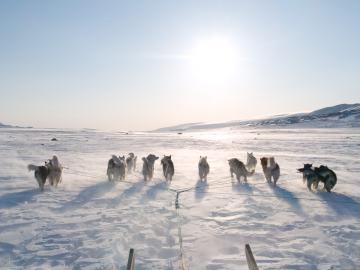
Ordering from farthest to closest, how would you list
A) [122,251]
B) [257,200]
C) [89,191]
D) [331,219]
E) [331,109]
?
[331,109] → [89,191] → [257,200] → [331,219] → [122,251]

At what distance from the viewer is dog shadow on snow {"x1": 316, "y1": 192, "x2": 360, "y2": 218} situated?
8234mm

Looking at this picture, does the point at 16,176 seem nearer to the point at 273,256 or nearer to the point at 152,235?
the point at 152,235

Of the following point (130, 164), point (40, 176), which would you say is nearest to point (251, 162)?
point (130, 164)

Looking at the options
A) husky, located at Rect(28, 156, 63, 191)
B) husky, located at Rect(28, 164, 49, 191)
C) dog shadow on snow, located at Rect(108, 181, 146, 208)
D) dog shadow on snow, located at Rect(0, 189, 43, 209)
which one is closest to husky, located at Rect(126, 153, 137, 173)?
dog shadow on snow, located at Rect(108, 181, 146, 208)

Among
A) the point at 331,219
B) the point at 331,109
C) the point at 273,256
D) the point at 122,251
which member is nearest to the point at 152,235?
the point at 122,251

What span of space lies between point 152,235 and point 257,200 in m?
3.74

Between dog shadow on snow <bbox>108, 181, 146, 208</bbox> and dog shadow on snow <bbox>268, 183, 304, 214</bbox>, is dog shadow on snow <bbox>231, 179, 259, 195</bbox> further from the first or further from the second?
dog shadow on snow <bbox>108, 181, 146, 208</bbox>

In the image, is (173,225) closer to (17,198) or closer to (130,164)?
(17,198)

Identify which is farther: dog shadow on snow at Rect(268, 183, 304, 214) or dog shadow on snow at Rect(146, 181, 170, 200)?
dog shadow on snow at Rect(146, 181, 170, 200)

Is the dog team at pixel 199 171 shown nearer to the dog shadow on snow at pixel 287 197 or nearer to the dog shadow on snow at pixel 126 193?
the dog shadow on snow at pixel 287 197

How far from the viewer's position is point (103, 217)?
7.86 m

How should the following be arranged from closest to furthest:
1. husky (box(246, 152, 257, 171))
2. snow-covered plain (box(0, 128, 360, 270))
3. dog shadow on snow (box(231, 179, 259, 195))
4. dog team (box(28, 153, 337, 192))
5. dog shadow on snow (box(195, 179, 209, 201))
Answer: snow-covered plain (box(0, 128, 360, 270)) → dog shadow on snow (box(195, 179, 209, 201)) → dog team (box(28, 153, 337, 192)) → dog shadow on snow (box(231, 179, 259, 195)) → husky (box(246, 152, 257, 171))

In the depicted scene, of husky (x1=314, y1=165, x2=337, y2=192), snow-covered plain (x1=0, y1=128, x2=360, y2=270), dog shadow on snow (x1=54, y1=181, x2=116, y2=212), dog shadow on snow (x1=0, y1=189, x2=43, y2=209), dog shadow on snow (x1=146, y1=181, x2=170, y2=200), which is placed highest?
husky (x1=314, y1=165, x2=337, y2=192)

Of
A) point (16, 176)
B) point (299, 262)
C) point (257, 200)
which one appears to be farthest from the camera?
point (16, 176)
